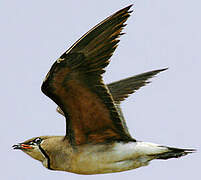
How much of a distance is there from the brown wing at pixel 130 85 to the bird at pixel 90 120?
1286mm

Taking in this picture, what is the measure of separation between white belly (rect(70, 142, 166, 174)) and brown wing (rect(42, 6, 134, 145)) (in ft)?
0.63

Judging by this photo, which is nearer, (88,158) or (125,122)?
(88,158)

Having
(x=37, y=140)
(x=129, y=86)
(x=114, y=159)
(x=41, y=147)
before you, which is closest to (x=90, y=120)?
(x=114, y=159)

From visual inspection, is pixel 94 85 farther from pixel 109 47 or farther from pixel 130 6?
pixel 130 6

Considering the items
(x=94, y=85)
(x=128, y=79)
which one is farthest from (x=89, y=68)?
(x=128, y=79)

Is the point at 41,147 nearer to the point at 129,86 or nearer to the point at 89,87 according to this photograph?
the point at 89,87

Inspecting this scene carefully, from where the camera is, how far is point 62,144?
8.55 m

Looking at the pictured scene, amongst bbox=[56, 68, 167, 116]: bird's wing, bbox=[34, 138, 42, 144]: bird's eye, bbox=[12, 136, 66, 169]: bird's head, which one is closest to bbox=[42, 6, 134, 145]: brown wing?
bbox=[12, 136, 66, 169]: bird's head

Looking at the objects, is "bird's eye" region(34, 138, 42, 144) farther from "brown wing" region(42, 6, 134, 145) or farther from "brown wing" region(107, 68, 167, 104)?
"brown wing" region(107, 68, 167, 104)

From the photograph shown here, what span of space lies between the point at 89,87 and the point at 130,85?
266 centimetres

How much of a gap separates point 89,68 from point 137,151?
4.97 ft

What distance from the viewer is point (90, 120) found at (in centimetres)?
823

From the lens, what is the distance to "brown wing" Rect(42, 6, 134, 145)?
7.35m

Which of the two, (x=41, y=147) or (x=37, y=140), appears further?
(x=37, y=140)
